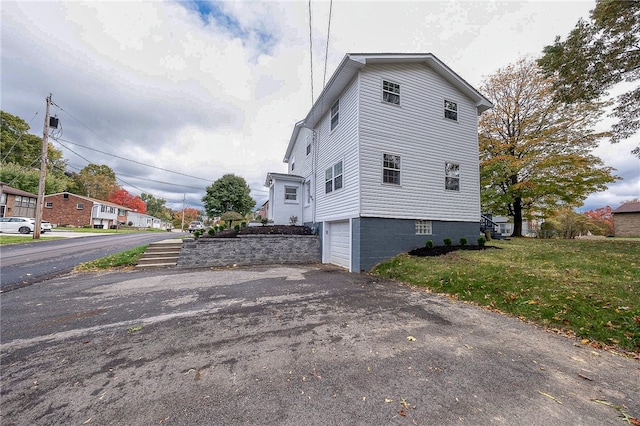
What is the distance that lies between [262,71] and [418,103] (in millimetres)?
7083

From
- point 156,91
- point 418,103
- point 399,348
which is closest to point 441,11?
point 418,103

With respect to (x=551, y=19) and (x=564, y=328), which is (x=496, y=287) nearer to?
(x=564, y=328)

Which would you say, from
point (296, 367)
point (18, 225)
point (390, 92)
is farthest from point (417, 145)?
point (18, 225)

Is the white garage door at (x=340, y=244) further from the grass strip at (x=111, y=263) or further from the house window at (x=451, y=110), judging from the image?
the grass strip at (x=111, y=263)

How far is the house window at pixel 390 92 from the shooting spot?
921cm

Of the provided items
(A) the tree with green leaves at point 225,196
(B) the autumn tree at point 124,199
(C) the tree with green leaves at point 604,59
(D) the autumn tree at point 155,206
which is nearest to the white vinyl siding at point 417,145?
(C) the tree with green leaves at point 604,59

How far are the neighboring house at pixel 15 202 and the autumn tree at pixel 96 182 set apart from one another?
48.9 feet

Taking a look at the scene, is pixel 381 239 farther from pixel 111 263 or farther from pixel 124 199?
pixel 124 199

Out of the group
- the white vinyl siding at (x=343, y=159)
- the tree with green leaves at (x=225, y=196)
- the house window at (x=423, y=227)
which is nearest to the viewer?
the white vinyl siding at (x=343, y=159)

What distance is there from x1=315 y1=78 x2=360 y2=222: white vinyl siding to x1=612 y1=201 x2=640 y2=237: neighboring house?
34257 millimetres

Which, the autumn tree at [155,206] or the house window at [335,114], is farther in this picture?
the autumn tree at [155,206]

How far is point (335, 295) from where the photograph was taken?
5422mm

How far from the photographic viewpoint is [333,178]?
10508mm

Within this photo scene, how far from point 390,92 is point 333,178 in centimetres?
420
